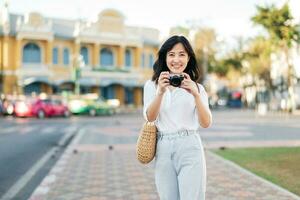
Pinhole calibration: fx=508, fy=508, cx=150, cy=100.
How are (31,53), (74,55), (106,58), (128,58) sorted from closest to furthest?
1. (31,53)
2. (74,55)
3. (106,58)
4. (128,58)

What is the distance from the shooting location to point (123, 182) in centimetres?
874

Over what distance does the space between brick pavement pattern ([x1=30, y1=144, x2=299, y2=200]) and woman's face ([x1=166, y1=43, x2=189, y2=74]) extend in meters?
3.73

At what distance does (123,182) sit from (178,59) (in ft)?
16.9

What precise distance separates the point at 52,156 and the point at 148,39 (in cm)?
4317

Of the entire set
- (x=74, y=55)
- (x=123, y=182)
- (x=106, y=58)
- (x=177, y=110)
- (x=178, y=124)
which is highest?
(x=74, y=55)

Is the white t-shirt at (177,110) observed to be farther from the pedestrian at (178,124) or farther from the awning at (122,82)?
the awning at (122,82)

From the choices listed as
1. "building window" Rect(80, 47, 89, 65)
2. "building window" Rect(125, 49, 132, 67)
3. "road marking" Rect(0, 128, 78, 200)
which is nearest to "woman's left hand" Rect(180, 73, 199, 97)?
"road marking" Rect(0, 128, 78, 200)

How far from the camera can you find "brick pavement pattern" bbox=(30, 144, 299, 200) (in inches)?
295

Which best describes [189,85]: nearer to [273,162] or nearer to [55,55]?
[273,162]

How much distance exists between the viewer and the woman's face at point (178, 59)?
3.96 m

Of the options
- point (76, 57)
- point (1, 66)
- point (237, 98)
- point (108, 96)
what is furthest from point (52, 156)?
point (237, 98)

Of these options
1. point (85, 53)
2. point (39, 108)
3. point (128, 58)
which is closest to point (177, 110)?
point (39, 108)

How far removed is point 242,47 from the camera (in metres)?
68.3

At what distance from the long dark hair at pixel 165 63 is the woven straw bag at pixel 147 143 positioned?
377mm
